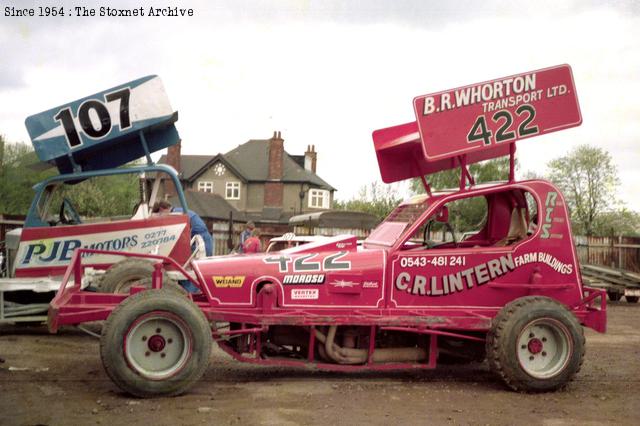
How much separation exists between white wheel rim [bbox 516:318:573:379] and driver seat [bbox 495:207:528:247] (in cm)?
107

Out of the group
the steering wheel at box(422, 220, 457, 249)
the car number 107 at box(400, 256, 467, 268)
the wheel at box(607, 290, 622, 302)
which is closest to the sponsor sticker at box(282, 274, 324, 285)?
the car number 107 at box(400, 256, 467, 268)

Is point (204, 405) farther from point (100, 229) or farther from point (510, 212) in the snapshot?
point (100, 229)

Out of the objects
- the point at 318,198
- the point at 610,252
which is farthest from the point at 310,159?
the point at 610,252

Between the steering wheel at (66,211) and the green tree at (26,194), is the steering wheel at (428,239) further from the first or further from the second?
the green tree at (26,194)

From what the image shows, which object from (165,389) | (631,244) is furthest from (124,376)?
(631,244)

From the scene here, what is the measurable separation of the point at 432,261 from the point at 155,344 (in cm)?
280

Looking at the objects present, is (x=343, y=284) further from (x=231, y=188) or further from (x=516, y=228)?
(x=231, y=188)

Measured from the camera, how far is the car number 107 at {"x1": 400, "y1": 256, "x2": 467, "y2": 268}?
783 centimetres

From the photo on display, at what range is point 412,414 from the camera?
257 inches

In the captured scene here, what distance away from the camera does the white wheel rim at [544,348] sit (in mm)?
7664

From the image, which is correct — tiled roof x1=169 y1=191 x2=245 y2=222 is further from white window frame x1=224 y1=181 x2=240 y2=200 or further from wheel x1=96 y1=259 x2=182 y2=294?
wheel x1=96 y1=259 x2=182 y2=294

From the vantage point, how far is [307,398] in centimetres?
710

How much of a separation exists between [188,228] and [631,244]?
21011mm

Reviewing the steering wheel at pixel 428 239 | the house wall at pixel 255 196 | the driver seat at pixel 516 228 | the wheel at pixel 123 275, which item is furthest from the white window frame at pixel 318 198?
the driver seat at pixel 516 228
